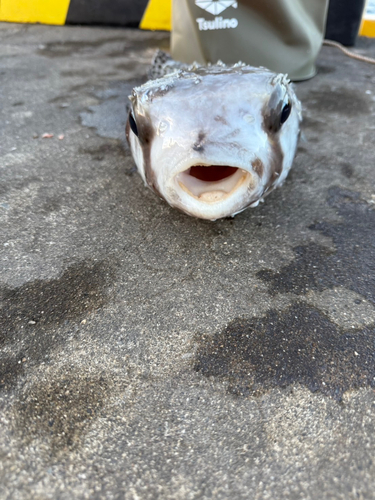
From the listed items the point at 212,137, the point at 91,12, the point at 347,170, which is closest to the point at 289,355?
the point at 212,137

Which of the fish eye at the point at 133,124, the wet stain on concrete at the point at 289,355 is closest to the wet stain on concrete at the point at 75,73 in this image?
the fish eye at the point at 133,124

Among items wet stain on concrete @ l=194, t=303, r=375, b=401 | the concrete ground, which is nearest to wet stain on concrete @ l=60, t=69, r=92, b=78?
the concrete ground

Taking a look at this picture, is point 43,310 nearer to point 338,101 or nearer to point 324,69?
point 338,101

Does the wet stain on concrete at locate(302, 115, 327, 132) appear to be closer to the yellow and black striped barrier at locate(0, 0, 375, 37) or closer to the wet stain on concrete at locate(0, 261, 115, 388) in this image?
the wet stain on concrete at locate(0, 261, 115, 388)

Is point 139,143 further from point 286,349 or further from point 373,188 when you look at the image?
point 373,188

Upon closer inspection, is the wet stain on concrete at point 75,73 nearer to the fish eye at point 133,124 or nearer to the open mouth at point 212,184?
the fish eye at point 133,124

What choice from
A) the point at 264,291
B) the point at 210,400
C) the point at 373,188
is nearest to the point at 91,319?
the point at 210,400
